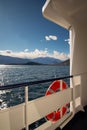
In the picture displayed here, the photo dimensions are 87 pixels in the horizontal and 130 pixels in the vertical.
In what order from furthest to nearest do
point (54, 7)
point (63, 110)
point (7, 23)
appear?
point (7, 23) → point (63, 110) → point (54, 7)

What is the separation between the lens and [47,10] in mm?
2389

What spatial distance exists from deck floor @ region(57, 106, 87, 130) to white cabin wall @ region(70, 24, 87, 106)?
18.9 inches

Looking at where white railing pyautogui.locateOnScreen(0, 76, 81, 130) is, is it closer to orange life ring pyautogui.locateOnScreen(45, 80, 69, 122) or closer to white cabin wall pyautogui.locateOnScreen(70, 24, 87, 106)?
orange life ring pyautogui.locateOnScreen(45, 80, 69, 122)

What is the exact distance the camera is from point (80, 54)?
3.11 metres

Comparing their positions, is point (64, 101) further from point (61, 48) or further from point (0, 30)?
point (0, 30)

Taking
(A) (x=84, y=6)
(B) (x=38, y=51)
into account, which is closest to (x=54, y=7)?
(A) (x=84, y=6)

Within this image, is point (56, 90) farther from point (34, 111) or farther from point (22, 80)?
point (22, 80)

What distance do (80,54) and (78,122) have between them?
137 centimetres

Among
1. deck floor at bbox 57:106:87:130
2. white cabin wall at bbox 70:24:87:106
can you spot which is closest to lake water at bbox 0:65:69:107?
deck floor at bbox 57:106:87:130

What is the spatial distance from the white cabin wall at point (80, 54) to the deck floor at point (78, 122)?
1.57 ft

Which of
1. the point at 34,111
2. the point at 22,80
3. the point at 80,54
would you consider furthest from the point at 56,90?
the point at 22,80

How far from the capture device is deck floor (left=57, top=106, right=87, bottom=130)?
2.23 metres

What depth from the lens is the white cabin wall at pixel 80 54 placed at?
9.61ft

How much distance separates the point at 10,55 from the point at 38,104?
143ft
